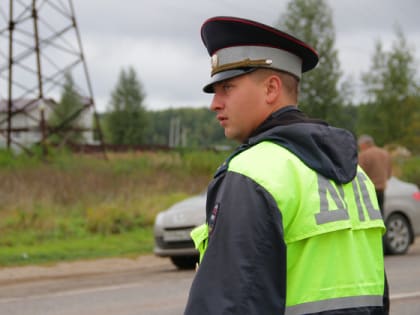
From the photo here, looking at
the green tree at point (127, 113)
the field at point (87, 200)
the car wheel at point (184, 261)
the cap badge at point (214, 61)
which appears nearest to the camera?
the cap badge at point (214, 61)

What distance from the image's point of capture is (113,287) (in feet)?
34.2

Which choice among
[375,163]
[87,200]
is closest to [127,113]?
[87,200]

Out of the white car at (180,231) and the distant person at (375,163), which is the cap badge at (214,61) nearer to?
the white car at (180,231)

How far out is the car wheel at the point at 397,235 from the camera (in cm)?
1395

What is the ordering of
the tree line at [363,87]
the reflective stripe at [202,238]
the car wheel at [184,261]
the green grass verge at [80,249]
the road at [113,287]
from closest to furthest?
the reflective stripe at [202,238]
the road at [113,287]
the car wheel at [184,261]
the green grass verge at [80,249]
the tree line at [363,87]

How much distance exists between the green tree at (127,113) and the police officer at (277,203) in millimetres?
97454

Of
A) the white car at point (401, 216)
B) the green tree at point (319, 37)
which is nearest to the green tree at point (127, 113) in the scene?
the green tree at point (319, 37)

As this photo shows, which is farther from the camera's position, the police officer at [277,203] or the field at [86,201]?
the field at [86,201]

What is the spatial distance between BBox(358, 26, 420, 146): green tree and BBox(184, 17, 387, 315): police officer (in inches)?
1566

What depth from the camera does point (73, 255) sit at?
47.4 ft

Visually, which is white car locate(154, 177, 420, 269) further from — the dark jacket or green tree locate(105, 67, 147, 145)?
green tree locate(105, 67, 147, 145)

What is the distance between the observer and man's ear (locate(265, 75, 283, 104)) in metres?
2.53

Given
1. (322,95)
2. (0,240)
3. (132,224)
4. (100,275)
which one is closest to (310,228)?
(100,275)

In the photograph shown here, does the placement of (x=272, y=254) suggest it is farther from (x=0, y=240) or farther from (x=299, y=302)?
(x=0, y=240)
